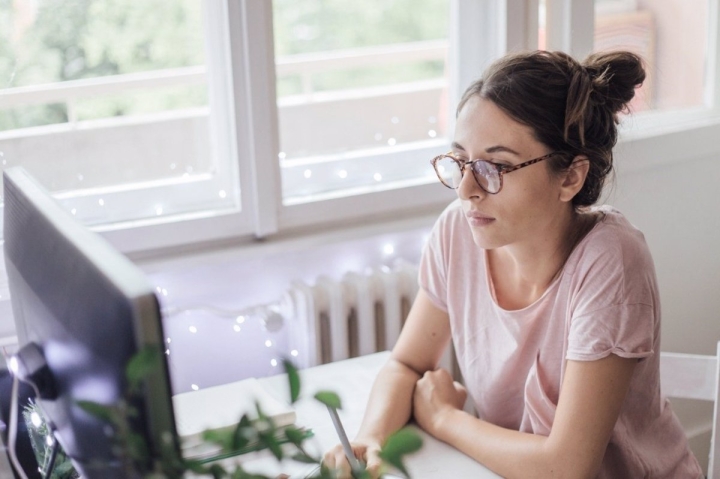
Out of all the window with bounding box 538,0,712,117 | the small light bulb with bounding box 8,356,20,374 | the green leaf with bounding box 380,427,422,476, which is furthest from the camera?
the window with bounding box 538,0,712,117

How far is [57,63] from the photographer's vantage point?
6.10 ft

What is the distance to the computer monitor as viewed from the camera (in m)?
0.65

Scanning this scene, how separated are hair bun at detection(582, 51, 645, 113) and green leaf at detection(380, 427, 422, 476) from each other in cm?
96

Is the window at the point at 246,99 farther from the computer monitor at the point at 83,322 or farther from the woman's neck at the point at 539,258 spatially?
the computer monitor at the point at 83,322

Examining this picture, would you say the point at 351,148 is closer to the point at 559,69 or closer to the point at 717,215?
the point at 559,69

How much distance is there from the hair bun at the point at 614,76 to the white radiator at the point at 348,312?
781 millimetres

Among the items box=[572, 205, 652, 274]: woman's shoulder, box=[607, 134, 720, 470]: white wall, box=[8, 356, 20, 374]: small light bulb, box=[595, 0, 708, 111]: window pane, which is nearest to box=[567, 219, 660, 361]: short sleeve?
box=[572, 205, 652, 274]: woman's shoulder

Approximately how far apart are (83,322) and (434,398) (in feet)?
2.92

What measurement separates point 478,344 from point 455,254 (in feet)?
0.55

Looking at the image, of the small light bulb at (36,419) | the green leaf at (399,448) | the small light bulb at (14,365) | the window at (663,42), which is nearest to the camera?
the green leaf at (399,448)

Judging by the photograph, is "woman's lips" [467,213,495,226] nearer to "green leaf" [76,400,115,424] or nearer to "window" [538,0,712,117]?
"green leaf" [76,400,115,424]

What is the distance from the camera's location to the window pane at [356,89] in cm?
215

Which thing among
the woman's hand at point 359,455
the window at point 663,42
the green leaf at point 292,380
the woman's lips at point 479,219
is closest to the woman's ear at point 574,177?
the woman's lips at point 479,219

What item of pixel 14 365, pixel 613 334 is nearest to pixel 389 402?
pixel 613 334
